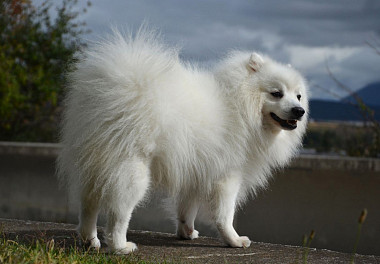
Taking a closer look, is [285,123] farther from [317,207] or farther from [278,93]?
[317,207]

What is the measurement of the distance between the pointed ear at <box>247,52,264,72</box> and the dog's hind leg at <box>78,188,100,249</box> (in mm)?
2128

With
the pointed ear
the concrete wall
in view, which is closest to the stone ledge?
the concrete wall

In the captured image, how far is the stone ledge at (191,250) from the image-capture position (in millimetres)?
5402

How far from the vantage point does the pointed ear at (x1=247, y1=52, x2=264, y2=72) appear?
6.05 metres

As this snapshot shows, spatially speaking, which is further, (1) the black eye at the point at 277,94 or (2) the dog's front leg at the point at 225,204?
(1) the black eye at the point at 277,94

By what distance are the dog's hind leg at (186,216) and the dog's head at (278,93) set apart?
3.89 feet

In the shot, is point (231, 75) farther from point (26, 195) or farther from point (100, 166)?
point (26, 195)

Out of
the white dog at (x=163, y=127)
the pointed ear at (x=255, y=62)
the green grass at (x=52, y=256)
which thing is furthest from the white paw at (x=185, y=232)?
the pointed ear at (x=255, y=62)

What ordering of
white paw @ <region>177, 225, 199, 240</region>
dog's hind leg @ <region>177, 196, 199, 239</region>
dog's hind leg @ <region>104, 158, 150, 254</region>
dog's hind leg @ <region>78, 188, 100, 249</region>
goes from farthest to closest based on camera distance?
white paw @ <region>177, 225, 199, 240</region> < dog's hind leg @ <region>177, 196, 199, 239</region> < dog's hind leg @ <region>78, 188, 100, 249</region> < dog's hind leg @ <region>104, 158, 150, 254</region>

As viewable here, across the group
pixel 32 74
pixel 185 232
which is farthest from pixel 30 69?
pixel 185 232

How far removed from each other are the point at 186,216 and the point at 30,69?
347 inches

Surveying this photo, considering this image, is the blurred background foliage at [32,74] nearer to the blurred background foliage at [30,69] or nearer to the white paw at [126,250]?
the blurred background foliage at [30,69]

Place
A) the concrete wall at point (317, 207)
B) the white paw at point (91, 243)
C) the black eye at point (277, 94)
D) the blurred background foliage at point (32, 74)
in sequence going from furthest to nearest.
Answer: the blurred background foliage at point (32, 74) → the concrete wall at point (317, 207) → the black eye at point (277, 94) → the white paw at point (91, 243)

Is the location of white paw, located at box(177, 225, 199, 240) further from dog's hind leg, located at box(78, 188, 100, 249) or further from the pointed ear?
the pointed ear
